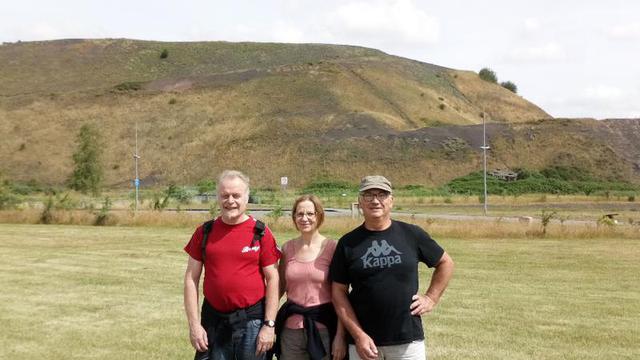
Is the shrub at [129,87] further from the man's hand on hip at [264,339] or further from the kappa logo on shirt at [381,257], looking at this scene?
the kappa logo on shirt at [381,257]

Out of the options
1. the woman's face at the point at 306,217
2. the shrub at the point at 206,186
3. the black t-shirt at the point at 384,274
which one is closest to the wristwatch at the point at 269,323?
the black t-shirt at the point at 384,274

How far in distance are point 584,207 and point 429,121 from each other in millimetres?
51584

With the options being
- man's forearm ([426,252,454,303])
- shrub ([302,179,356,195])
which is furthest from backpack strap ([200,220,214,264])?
shrub ([302,179,356,195])

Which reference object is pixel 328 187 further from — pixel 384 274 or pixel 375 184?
pixel 384 274

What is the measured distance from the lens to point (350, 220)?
28031 millimetres

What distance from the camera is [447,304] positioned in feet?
40.2

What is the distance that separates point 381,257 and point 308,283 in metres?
0.64

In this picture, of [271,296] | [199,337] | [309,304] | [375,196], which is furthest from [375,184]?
[199,337]

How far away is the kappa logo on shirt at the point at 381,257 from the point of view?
198 inches

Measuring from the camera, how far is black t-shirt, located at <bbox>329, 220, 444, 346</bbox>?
505 centimetres

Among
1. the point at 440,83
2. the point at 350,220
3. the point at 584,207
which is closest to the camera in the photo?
the point at 350,220

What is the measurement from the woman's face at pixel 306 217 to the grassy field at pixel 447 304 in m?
4.08

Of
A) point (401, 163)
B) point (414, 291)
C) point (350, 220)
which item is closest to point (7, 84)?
point (401, 163)

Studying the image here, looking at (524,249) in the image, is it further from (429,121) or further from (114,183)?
(429,121)
